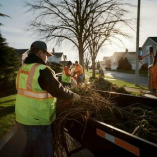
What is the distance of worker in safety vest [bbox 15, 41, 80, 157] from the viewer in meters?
2.81

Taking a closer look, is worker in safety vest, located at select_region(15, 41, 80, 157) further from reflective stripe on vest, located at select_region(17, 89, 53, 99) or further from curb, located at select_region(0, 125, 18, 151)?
curb, located at select_region(0, 125, 18, 151)

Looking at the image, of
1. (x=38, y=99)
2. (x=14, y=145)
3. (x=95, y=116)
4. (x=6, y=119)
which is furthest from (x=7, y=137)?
(x=38, y=99)

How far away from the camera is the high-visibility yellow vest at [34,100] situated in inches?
112

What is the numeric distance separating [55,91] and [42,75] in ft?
0.86

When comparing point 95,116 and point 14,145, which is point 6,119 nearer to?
point 14,145

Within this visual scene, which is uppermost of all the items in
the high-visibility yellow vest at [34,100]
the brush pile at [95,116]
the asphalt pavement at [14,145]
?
the high-visibility yellow vest at [34,100]

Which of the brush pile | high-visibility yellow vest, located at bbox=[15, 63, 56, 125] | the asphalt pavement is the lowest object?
the asphalt pavement

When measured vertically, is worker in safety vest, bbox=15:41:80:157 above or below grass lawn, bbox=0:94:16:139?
above

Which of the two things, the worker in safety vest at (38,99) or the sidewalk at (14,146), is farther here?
the sidewalk at (14,146)

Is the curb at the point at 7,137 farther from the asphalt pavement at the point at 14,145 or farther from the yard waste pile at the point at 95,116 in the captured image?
the yard waste pile at the point at 95,116

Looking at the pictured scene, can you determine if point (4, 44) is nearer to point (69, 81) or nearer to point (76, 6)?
point (69, 81)

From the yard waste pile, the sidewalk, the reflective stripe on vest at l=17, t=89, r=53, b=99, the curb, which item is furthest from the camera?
the curb

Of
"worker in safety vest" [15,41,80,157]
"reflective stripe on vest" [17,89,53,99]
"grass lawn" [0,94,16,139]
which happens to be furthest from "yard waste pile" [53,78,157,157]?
"grass lawn" [0,94,16,139]

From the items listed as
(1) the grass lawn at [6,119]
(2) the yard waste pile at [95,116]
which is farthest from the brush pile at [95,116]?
(1) the grass lawn at [6,119]
